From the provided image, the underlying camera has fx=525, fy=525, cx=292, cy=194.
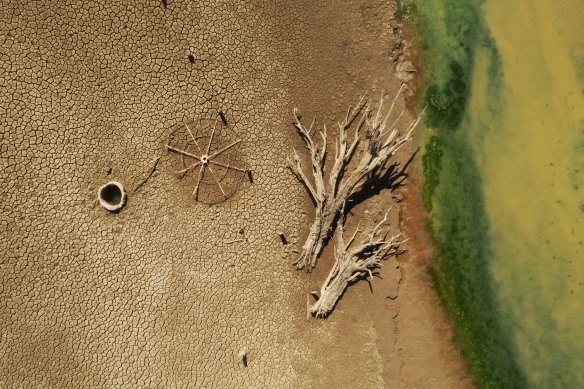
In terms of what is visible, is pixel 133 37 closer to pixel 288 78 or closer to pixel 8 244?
pixel 288 78

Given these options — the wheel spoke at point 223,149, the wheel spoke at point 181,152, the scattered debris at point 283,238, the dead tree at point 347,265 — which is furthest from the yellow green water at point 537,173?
the wheel spoke at point 181,152

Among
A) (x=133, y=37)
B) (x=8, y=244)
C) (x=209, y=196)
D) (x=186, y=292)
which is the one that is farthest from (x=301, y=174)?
(x=8, y=244)

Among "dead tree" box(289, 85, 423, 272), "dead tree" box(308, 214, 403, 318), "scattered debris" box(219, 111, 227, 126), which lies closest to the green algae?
"dead tree" box(289, 85, 423, 272)

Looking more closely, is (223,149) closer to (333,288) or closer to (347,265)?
(347,265)

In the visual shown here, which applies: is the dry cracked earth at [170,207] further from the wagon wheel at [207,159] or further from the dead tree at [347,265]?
the dead tree at [347,265]

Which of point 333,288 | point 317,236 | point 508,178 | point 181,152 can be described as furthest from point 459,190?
point 181,152

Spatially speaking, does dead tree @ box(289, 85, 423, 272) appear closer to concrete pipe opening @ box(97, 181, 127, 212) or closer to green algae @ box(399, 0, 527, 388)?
green algae @ box(399, 0, 527, 388)
